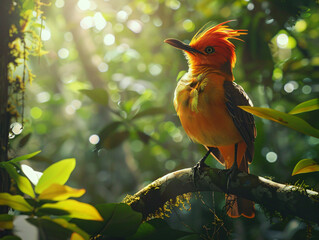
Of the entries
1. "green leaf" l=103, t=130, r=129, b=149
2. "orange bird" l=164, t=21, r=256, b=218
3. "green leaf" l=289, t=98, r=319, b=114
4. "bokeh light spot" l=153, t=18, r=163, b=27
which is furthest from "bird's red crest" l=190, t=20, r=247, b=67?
"bokeh light spot" l=153, t=18, r=163, b=27

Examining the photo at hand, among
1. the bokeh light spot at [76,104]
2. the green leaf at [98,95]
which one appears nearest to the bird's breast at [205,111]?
the green leaf at [98,95]

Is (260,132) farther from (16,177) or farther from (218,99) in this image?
(16,177)

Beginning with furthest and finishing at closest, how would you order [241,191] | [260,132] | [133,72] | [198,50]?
[133,72] → [260,132] → [198,50] → [241,191]

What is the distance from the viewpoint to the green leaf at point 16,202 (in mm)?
806

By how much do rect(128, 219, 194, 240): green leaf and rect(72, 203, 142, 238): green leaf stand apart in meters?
0.10

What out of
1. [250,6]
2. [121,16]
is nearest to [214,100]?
[250,6]

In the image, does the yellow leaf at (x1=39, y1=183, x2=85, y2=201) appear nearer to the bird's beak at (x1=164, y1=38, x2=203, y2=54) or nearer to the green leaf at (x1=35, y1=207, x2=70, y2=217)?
the green leaf at (x1=35, y1=207, x2=70, y2=217)

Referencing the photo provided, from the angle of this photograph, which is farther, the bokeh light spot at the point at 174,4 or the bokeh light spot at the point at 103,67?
the bokeh light spot at the point at 103,67

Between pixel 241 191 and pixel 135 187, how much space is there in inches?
103

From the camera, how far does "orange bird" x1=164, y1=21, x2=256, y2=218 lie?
1293mm

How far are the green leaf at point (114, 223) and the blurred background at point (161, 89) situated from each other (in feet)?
1.15

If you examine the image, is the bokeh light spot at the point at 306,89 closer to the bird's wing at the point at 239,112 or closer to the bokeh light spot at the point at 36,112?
the bird's wing at the point at 239,112

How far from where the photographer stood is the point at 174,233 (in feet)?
3.45

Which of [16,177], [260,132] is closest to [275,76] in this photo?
[260,132]
